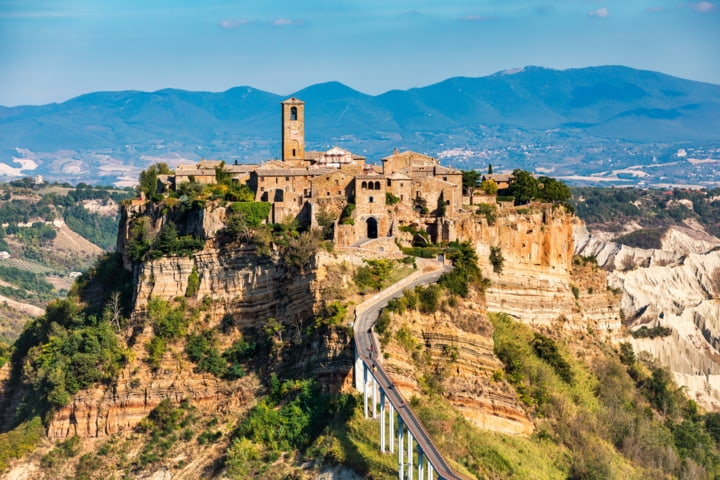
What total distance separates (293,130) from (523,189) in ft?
38.7

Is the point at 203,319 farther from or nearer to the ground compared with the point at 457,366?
farther from the ground

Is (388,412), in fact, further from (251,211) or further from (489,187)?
(489,187)

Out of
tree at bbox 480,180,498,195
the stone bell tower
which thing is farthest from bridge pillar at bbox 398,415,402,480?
the stone bell tower

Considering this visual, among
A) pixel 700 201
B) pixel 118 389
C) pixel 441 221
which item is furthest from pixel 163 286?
pixel 700 201

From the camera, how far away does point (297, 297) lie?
46.4 meters

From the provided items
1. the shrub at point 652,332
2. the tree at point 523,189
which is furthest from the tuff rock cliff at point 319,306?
the shrub at point 652,332

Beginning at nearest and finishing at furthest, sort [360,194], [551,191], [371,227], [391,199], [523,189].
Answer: [371,227]
[360,194]
[391,199]
[523,189]
[551,191]

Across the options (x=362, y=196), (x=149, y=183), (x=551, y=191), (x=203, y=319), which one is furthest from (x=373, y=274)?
(x=149, y=183)

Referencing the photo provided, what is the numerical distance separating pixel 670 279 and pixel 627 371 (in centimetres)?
3869

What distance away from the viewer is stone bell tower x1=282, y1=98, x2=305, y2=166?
57.9 m

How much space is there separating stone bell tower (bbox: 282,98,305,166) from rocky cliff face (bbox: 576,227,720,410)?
62.8ft

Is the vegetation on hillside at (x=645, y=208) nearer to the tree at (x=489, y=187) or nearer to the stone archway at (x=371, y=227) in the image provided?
the tree at (x=489, y=187)

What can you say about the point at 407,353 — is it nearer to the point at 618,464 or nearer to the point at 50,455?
the point at 618,464

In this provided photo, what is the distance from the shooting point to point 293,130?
2291 inches
